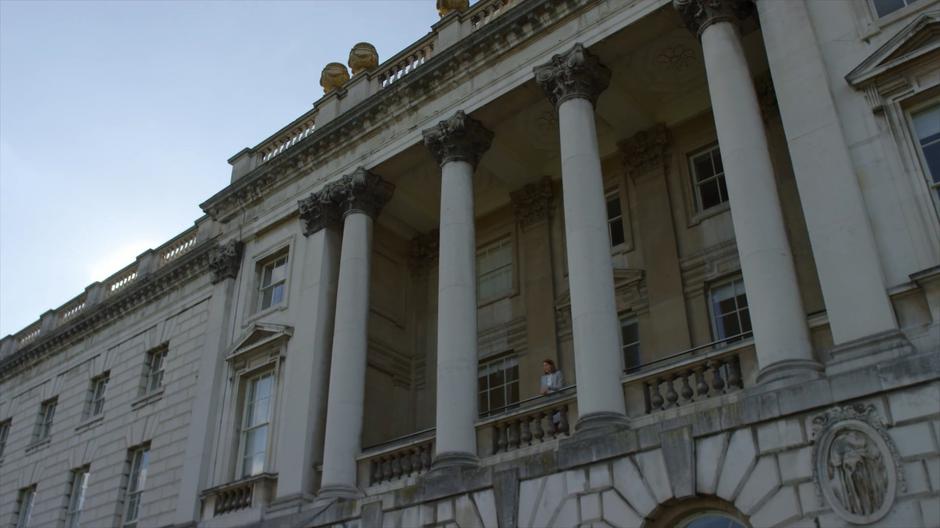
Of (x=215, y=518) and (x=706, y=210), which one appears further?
(x=215, y=518)

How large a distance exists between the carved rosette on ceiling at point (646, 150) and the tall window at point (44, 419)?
78.5ft

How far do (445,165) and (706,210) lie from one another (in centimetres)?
608

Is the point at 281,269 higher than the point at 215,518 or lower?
higher

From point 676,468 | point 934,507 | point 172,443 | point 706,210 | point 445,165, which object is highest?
point 445,165

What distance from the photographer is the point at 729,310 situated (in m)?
18.4

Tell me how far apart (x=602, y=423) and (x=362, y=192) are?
10.3 metres

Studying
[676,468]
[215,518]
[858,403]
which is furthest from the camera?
[215,518]

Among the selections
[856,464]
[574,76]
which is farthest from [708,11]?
[856,464]

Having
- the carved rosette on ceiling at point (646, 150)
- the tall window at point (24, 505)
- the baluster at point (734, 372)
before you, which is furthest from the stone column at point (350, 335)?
the tall window at point (24, 505)

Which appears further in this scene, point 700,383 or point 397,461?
point 397,461

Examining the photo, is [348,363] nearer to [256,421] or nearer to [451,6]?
[256,421]

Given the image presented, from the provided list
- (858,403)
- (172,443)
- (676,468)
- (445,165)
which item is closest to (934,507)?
(858,403)

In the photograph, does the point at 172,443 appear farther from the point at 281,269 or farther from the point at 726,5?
the point at 726,5

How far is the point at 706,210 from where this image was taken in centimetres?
A: 1953
